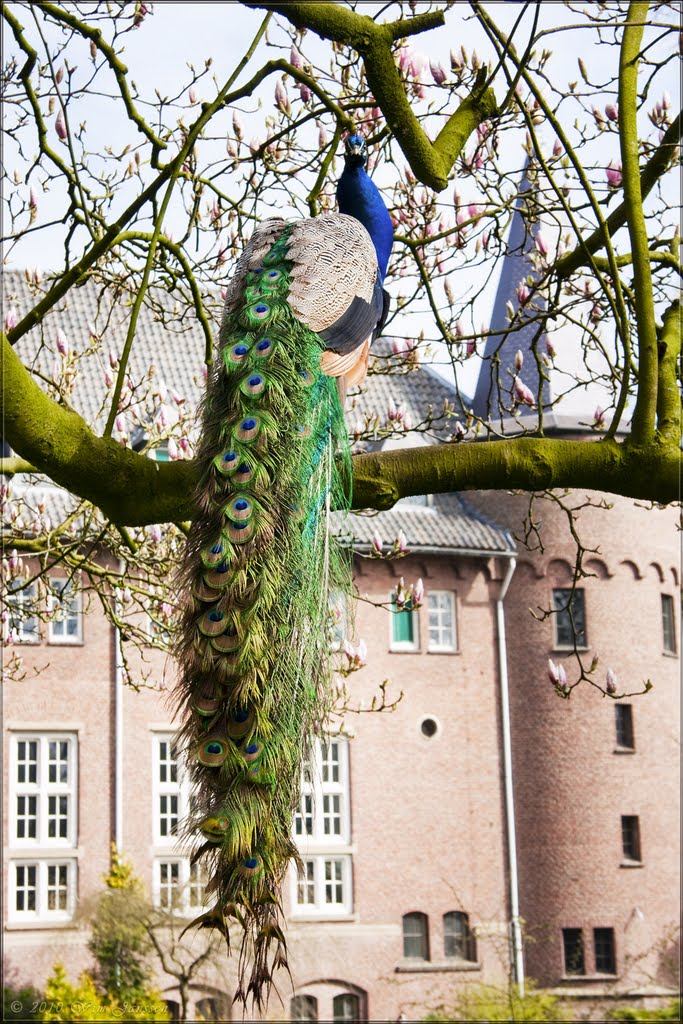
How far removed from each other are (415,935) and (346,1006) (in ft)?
5.60

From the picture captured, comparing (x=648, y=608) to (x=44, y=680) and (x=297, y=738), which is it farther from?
(x=297, y=738)

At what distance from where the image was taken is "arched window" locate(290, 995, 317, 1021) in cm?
2458

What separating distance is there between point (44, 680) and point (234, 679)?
792 inches

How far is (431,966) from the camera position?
25469 millimetres

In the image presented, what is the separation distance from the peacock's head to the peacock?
1455mm

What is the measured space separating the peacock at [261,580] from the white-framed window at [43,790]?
62.6 feet

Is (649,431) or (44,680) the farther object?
(44,680)

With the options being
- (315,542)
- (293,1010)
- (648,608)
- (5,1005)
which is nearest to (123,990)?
(5,1005)

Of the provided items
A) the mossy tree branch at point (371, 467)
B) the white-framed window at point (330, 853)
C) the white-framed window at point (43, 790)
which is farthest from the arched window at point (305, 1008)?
the mossy tree branch at point (371, 467)

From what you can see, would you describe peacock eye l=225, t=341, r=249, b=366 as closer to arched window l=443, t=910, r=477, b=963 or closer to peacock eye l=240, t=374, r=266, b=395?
peacock eye l=240, t=374, r=266, b=395

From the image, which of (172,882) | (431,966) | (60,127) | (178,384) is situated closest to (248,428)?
(60,127)

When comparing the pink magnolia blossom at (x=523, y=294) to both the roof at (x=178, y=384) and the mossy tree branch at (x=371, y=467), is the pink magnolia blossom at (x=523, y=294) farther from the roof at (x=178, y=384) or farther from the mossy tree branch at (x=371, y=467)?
the roof at (x=178, y=384)

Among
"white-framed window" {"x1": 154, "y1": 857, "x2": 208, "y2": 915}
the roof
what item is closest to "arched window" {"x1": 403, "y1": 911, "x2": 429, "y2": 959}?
"white-framed window" {"x1": 154, "y1": 857, "x2": 208, "y2": 915}

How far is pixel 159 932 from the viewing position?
23.8 meters
